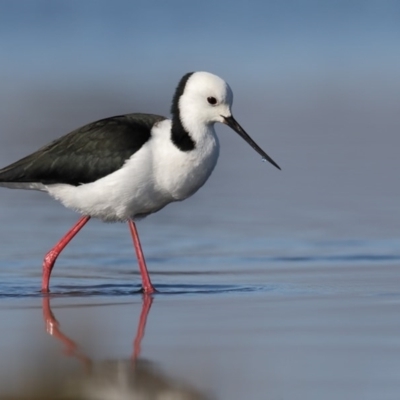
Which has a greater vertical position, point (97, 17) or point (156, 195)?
point (156, 195)

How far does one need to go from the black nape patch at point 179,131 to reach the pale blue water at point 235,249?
788 millimetres

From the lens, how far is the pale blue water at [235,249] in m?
6.06

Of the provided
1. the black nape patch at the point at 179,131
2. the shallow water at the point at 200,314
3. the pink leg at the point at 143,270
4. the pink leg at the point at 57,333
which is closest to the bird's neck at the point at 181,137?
the black nape patch at the point at 179,131

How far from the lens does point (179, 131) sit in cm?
830

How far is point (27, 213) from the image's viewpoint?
10.5 metres

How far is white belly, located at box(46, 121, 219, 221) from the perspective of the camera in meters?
8.21

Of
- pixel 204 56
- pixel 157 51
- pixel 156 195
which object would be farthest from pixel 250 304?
pixel 157 51

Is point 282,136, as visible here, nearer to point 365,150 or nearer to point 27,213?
point 365,150

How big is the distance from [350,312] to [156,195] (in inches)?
64.8

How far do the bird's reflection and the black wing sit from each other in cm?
205

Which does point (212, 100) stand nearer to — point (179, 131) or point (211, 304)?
point (179, 131)

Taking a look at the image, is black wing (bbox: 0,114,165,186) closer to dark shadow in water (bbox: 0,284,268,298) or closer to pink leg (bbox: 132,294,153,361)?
dark shadow in water (bbox: 0,284,268,298)

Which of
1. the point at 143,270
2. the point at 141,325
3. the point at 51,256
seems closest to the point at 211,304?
the point at 141,325

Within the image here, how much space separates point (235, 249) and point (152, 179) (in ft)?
3.82
